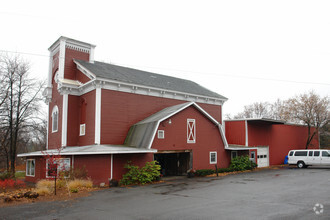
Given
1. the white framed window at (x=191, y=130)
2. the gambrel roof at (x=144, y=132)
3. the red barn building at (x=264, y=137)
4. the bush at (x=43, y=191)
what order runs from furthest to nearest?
the red barn building at (x=264, y=137)
the white framed window at (x=191, y=130)
the gambrel roof at (x=144, y=132)
the bush at (x=43, y=191)

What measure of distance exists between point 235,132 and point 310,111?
39.6 ft

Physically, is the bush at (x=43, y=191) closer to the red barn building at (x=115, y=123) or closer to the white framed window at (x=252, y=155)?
the red barn building at (x=115, y=123)

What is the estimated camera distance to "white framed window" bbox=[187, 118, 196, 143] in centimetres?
2385

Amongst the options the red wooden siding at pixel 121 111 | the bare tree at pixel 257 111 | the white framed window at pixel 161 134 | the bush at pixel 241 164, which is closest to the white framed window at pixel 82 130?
the red wooden siding at pixel 121 111

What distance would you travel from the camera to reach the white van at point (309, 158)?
2777 centimetres

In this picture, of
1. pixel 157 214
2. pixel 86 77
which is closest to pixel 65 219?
pixel 157 214

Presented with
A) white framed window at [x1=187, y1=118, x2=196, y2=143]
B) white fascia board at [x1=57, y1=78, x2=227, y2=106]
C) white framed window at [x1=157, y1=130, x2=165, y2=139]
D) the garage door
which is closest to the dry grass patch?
white framed window at [x1=157, y1=130, x2=165, y2=139]

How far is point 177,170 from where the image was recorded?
1005 inches

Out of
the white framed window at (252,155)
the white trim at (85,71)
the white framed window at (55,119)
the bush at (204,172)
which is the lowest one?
the bush at (204,172)

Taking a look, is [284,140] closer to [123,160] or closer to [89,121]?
[123,160]

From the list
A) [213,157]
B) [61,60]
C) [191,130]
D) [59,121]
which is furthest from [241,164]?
[61,60]

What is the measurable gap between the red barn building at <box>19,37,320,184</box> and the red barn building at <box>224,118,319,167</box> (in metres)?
1.99

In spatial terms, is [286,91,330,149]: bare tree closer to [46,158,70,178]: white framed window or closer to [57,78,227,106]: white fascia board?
[57,78,227,106]: white fascia board

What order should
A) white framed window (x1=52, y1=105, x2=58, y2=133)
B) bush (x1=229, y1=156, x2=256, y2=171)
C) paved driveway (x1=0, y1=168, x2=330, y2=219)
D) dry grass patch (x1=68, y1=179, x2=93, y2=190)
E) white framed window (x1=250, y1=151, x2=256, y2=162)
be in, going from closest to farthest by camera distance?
paved driveway (x1=0, y1=168, x2=330, y2=219) < dry grass patch (x1=68, y1=179, x2=93, y2=190) < white framed window (x1=52, y1=105, x2=58, y2=133) < bush (x1=229, y1=156, x2=256, y2=171) < white framed window (x1=250, y1=151, x2=256, y2=162)
